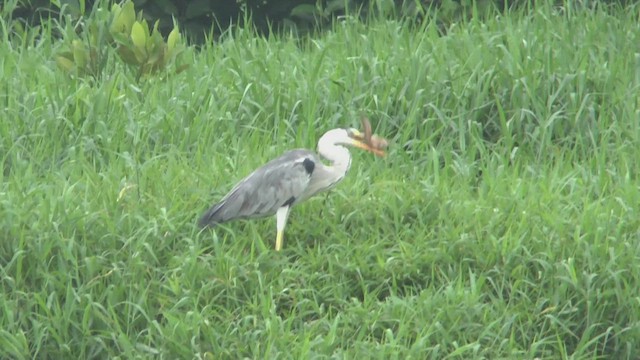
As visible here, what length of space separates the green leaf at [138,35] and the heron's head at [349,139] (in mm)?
1256

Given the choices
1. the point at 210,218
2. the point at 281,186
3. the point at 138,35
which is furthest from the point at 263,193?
the point at 138,35

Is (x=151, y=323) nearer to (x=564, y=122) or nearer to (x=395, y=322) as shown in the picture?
(x=395, y=322)

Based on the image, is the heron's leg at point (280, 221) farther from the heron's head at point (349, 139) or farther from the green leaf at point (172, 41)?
the green leaf at point (172, 41)

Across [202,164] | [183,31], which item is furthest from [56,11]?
[202,164]

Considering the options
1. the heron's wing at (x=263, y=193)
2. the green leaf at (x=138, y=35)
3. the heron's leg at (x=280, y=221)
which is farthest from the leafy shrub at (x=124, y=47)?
the heron's leg at (x=280, y=221)

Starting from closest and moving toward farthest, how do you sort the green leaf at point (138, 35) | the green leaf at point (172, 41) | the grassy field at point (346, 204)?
1. the grassy field at point (346, 204)
2. the green leaf at point (138, 35)
3. the green leaf at point (172, 41)

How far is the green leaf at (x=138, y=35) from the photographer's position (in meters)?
7.01

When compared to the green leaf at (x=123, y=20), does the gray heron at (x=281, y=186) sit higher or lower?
lower

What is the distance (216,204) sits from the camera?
5973mm

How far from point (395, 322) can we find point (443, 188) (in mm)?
859

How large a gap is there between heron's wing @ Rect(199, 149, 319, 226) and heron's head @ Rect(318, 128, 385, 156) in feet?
0.72

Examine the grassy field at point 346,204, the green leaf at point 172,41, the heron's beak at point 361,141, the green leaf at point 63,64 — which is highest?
the green leaf at point 172,41

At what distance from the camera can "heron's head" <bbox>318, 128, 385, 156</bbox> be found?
6199 millimetres

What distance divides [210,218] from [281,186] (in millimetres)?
306
